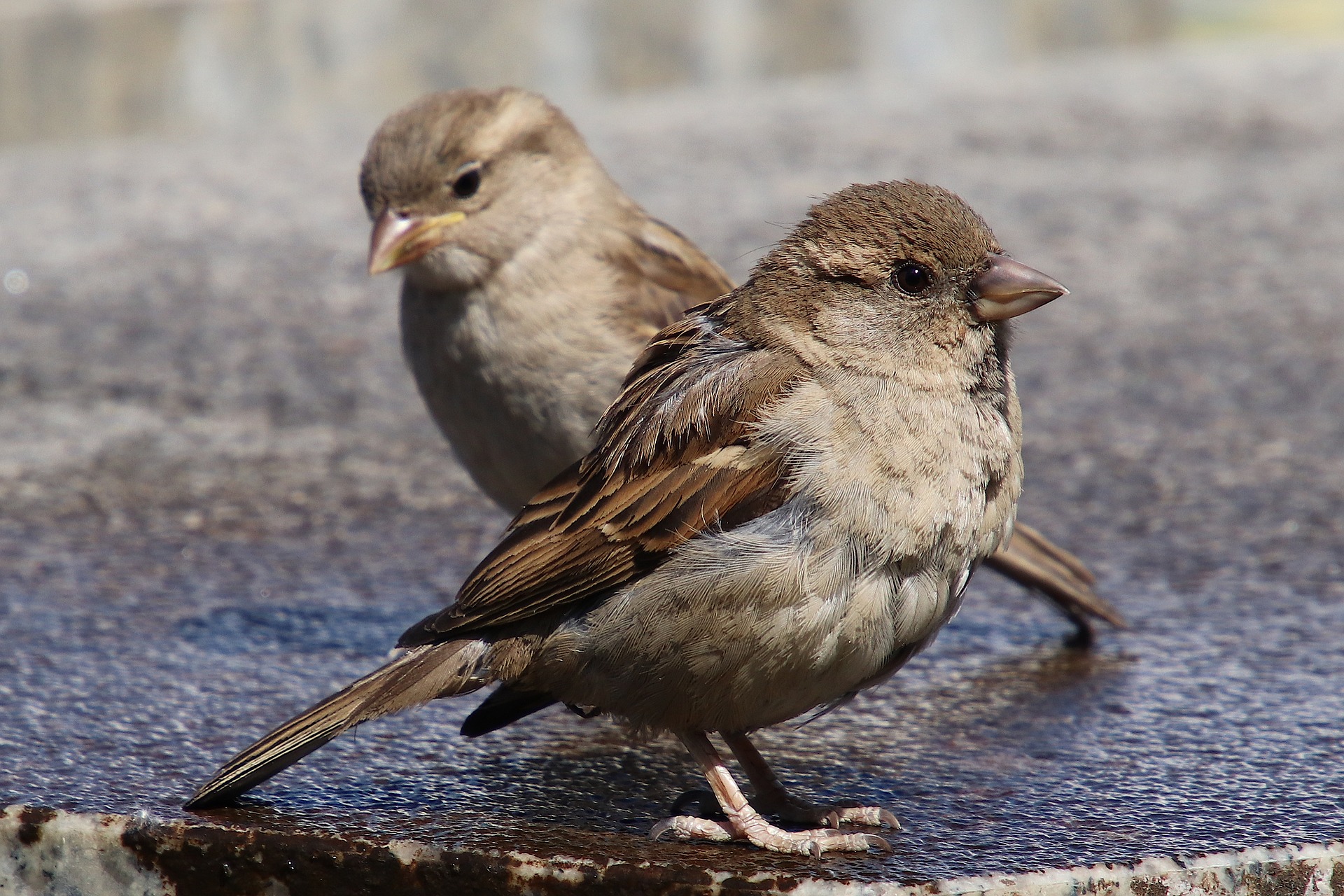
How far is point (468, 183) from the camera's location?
4227 mm

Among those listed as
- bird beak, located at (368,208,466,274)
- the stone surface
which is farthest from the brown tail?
bird beak, located at (368,208,466,274)

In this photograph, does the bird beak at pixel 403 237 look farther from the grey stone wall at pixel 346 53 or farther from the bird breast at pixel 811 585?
the grey stone wall at pixel 346 53

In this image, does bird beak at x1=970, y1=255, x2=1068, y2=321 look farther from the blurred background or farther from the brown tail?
the blurred background

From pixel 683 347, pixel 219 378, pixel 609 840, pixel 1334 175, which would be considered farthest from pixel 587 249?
pixel 1334 175

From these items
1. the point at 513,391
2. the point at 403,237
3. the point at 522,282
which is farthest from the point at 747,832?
the point at 403,237

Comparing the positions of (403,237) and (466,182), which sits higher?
(466,182)

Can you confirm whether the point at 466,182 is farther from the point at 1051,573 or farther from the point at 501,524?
the point at 1051,573

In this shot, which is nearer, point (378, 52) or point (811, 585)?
point (811, 585)

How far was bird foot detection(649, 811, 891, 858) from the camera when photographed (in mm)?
2668

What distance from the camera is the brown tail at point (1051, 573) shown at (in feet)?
12.3

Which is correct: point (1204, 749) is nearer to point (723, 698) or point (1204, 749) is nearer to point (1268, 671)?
point (1268, 671)

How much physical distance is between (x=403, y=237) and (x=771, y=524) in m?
1.68

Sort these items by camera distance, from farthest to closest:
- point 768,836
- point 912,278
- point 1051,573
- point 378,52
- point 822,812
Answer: point 378,52 → point 1051,573 → point 912,278 → point 822,812 → point 768,836

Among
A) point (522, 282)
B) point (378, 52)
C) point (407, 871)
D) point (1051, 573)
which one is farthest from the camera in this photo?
point (378, 52)
